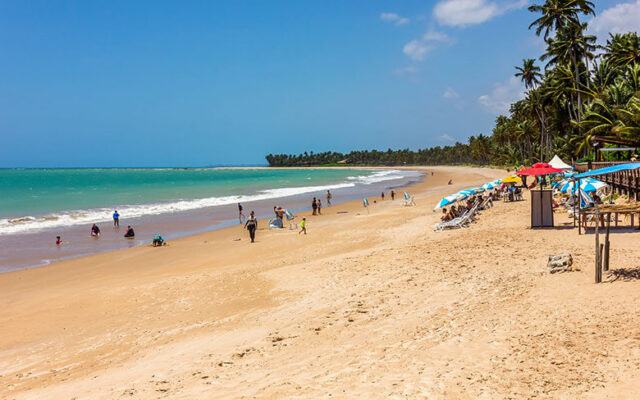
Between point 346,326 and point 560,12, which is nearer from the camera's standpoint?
point 346,326

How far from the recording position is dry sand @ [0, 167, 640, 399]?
5.63 metres

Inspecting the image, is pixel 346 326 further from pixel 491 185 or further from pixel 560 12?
pixel 560 12

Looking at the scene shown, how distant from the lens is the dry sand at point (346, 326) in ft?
18.5

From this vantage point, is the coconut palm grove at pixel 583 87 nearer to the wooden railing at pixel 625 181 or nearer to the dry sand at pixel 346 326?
the wooden railing at pixel 625 181

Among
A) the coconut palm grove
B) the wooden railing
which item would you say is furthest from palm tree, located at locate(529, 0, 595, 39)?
the wooden railing

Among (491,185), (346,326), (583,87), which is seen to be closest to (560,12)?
(583,87)

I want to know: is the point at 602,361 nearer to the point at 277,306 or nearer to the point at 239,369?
the point at 239,369

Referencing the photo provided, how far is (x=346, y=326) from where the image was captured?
26.1 feet

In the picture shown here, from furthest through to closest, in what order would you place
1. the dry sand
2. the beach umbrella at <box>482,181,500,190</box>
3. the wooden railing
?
the beach umbrella at <box>482,181,500,190</box> < the wooden railing < the dry sand

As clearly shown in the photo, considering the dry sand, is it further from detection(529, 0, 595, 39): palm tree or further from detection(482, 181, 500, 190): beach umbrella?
detection(529, 0, 595, 39): palm tree

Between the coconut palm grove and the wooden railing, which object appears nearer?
the wooden railing

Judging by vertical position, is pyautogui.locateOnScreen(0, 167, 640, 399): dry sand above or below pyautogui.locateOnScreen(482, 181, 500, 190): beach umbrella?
below

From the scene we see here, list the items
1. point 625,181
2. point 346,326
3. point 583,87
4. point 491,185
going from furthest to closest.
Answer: point 583,87, point 491,185, point 625,181, point 346,326

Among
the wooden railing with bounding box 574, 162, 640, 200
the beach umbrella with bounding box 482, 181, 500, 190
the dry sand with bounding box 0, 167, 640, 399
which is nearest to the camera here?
the dry sand with bounding box 0, 167, 640, 399
